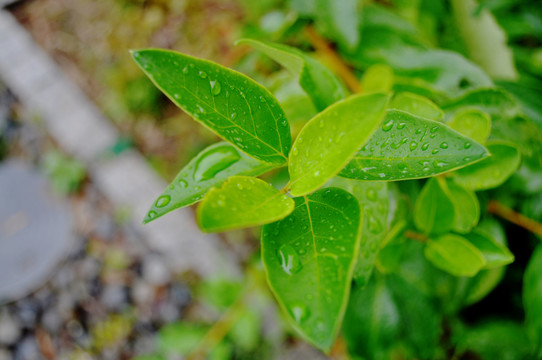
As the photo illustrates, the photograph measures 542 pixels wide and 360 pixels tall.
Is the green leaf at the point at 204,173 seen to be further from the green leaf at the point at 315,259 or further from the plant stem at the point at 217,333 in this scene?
the plant stem at the point at 217,333

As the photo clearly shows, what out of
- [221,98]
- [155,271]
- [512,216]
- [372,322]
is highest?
[221,98]

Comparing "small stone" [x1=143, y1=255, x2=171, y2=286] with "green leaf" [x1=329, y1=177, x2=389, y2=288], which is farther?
"small stone" [x1=143, y1=255, x2=171, y2=286]

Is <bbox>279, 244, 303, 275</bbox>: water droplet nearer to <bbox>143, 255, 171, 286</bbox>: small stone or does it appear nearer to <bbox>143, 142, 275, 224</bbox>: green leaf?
<bbox>143, 142, 275, 224</bbox>: green leaf

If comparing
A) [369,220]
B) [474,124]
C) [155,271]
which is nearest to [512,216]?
[474,124]

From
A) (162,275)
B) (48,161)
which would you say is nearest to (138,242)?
(162,275)

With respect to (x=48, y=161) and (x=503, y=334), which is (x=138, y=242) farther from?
(x=503, y=334)

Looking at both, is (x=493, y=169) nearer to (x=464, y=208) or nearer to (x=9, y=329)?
(x=464, y=208)

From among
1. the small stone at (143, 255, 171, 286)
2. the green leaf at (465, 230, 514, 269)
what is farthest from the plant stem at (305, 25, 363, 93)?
the small stone at (143, 255, 171, 286)
